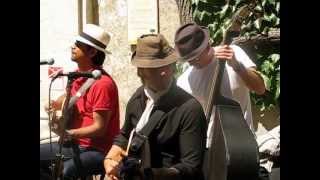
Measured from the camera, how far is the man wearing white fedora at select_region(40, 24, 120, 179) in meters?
4.62

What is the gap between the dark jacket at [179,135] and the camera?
3.77 metres

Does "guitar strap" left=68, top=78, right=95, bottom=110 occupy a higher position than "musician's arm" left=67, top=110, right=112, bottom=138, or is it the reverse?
"guitar strap" left=68, top=78, right=95, bottom=110

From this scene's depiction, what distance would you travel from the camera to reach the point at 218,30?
5.94 meters

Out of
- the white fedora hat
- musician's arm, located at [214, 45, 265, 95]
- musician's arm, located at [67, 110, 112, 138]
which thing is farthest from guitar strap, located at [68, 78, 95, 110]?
musician's arm, located at [214, 45, 265, 95]

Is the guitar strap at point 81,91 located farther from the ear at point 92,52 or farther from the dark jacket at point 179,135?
the dark jacket at point 179,135

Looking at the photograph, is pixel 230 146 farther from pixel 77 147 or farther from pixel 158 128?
pixel 77 147

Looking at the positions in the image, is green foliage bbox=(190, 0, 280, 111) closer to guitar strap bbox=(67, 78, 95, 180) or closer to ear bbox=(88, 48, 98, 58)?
ear bbox=(88, 48, 98, 58)

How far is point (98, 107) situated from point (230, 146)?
119 cm

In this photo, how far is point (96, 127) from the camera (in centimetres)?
465

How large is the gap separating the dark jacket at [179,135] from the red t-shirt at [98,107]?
2.64 feet

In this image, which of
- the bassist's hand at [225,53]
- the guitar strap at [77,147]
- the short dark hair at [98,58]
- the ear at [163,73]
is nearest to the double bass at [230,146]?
the bassist's hand at [225,53]
